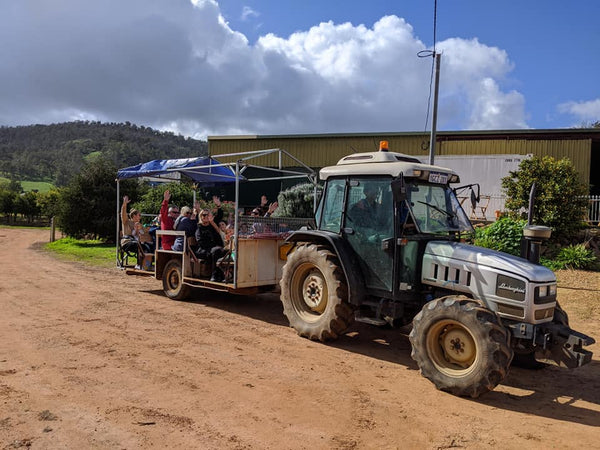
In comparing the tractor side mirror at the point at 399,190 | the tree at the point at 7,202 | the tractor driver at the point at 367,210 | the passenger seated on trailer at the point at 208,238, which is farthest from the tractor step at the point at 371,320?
the tree at the point at 7,202

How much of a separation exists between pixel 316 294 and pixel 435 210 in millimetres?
2035

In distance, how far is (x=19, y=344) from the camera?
6.26m

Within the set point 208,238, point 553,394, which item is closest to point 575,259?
point 553,394

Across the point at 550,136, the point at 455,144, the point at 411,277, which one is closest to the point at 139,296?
the point at 411,277

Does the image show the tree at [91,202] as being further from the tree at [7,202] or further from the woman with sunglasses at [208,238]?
the tree at [7,202]

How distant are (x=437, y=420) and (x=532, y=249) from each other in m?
2.29

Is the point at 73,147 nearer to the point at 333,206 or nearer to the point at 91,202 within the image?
the point at 91,202

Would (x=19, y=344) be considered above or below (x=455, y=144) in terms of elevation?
below

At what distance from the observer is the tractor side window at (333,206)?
669cm

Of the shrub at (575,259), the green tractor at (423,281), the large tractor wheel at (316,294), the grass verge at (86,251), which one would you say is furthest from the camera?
the grass verge at (86,251)

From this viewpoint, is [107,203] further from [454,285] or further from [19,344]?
[454,285]

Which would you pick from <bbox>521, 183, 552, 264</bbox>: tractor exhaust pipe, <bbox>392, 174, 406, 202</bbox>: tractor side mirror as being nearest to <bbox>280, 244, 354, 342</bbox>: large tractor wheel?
<bbox>392, 174, 406, 202</bbox>: tractor side mirror

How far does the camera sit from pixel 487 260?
17.1 ft

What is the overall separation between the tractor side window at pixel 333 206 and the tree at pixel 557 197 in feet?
29.2
